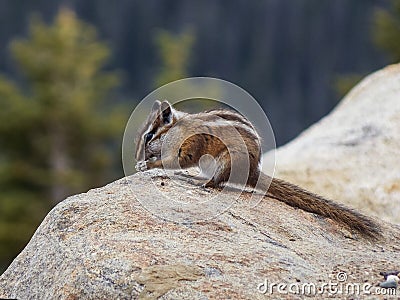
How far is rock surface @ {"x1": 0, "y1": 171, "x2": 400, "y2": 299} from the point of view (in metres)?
3.40

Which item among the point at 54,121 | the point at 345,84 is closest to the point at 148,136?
the point at 345,84

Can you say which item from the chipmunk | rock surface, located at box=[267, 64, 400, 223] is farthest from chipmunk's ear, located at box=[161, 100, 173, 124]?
rock surface, located at box=[267, 64, 400, 223]

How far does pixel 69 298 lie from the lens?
3.48 meters

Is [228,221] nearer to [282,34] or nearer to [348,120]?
[348,120]

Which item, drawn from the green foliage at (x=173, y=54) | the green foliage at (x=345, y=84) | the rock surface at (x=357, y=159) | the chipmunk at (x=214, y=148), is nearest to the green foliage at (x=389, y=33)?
the green foliage at (x=345, y=84)

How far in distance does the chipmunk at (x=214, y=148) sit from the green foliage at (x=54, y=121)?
15.0 m

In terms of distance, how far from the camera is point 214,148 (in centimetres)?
477

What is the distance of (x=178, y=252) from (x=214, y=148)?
128 centimetres

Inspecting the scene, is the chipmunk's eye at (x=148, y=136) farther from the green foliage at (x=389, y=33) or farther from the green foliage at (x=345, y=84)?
the green foliage at (x=389, y=33)

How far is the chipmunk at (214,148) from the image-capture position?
463cm

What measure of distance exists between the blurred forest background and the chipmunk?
13.2 meters

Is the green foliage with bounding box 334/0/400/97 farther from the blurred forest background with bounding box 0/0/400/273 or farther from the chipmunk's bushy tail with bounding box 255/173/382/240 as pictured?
the chipmunk's bushy tail with bounding box 255/173/382/240

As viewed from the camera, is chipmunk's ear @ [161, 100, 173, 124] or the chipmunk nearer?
the chipmunk

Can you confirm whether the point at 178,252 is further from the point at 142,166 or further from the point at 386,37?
the point at 386,37
